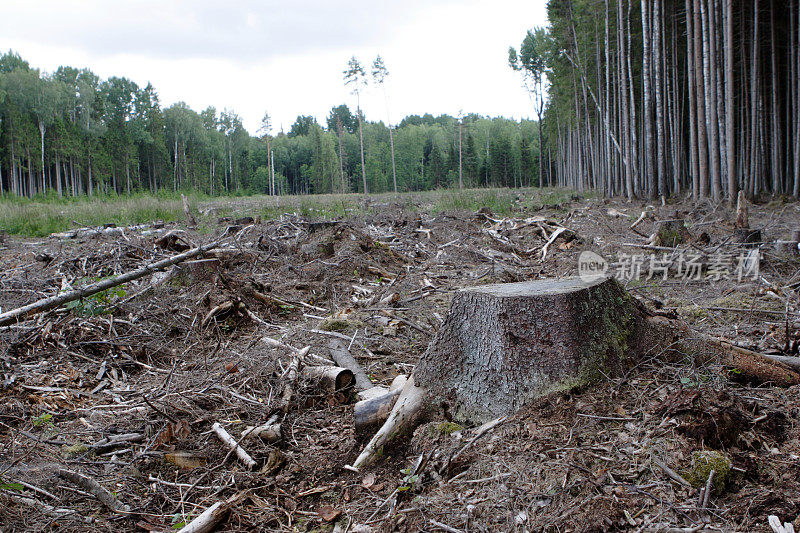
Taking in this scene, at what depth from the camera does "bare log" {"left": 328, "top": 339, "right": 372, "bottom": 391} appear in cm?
408

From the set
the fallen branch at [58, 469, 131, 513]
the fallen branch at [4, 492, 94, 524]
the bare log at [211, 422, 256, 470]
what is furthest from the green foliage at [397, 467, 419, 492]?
the fallen branch at [4, 492, 94, 524]

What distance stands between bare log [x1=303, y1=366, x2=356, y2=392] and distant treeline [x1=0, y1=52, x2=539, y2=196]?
36784 mm

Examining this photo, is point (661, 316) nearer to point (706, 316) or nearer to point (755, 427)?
point (755, 427)

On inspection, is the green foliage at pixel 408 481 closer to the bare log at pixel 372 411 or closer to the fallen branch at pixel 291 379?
the bare log at pixel 372 411

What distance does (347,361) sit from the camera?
4.45 meters

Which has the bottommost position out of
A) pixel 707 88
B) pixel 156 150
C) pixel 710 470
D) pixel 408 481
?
pixel 408 481

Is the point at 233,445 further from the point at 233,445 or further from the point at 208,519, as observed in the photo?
the point at 208,519

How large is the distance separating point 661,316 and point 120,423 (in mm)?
4160

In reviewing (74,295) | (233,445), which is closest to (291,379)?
(233,445)

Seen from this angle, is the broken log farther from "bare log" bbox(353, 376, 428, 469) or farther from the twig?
the twig

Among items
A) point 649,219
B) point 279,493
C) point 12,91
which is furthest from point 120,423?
point 12,91

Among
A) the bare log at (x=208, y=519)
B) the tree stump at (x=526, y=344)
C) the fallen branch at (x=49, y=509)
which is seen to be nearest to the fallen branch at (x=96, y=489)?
the fallen branch at (x=49, y=509)

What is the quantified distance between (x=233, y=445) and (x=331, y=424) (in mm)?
736

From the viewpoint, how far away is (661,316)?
3539mm
